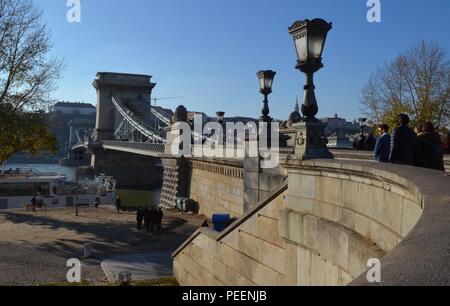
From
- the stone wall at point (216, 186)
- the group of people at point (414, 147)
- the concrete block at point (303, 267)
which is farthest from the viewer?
the stone wall at point (216, 186)

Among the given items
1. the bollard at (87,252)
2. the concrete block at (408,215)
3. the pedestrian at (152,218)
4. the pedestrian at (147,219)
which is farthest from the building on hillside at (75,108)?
the concrete block at (408,215)

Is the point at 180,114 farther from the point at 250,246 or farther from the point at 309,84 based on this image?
the point at 309,84

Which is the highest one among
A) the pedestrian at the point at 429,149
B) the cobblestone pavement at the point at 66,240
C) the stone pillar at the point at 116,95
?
the stone pillar at the point at 116,95

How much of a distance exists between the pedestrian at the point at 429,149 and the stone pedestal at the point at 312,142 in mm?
1182

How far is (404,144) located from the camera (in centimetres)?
602

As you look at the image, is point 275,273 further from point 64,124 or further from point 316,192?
point 64,124

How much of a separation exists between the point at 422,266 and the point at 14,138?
26.9 metres

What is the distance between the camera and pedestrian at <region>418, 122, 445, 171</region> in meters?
6.19

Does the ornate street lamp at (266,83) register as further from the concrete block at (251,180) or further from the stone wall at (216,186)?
the stone wall at (216,186)

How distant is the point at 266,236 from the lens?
23.9 feet

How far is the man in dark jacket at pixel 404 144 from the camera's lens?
5.95m

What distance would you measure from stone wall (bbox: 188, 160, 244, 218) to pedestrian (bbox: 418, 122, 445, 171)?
13.1 m

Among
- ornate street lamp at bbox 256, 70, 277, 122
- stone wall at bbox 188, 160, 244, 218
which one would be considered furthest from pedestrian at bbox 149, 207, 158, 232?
ornate street lamp at bbox 256, 70, 277, 122
